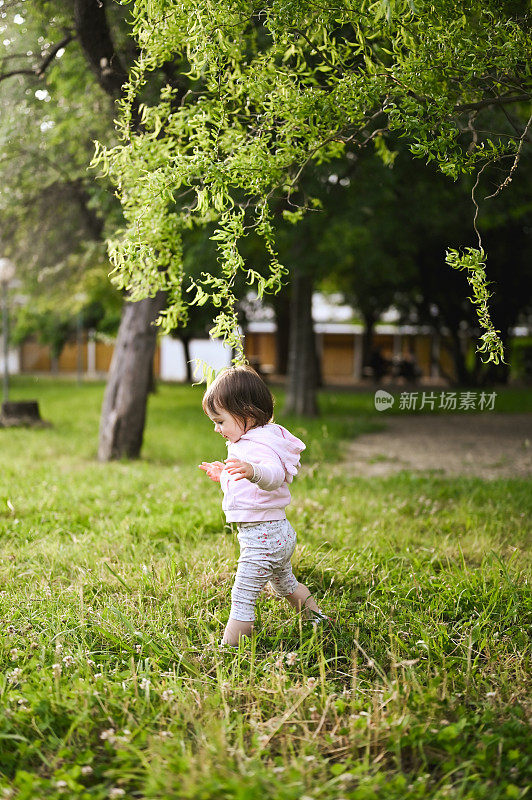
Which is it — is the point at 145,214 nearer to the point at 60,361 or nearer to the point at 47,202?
the point at 47,202

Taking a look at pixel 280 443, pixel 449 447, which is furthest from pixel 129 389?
pixel 280 443

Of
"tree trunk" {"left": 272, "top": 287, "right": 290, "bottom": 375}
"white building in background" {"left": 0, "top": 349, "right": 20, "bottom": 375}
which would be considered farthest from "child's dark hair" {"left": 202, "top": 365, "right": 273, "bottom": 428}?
"white building in background" {"left": 0, "top": 349, "right": 20, "bottom": 375}

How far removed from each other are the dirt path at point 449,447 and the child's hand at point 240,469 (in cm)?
556

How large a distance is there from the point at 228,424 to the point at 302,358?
1179 centimetres

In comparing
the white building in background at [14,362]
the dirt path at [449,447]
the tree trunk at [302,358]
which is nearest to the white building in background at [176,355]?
the white building in background at [14,362]

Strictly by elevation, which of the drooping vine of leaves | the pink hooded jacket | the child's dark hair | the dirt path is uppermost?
the drooping vine of leaves

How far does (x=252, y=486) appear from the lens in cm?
329

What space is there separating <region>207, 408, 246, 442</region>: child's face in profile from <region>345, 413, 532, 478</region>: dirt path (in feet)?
17.2

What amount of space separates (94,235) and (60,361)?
94.9ft

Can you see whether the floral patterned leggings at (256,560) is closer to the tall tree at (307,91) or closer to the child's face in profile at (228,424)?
the child's face in profile at (228,424)

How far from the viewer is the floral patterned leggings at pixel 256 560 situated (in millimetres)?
3209

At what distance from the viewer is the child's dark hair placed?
3318 millimetres

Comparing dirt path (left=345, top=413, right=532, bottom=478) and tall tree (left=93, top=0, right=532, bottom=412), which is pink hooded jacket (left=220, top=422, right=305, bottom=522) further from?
dirt path (left=345, top=413, right=532, bottom=478)

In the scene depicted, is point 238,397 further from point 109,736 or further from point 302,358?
point 302,358
